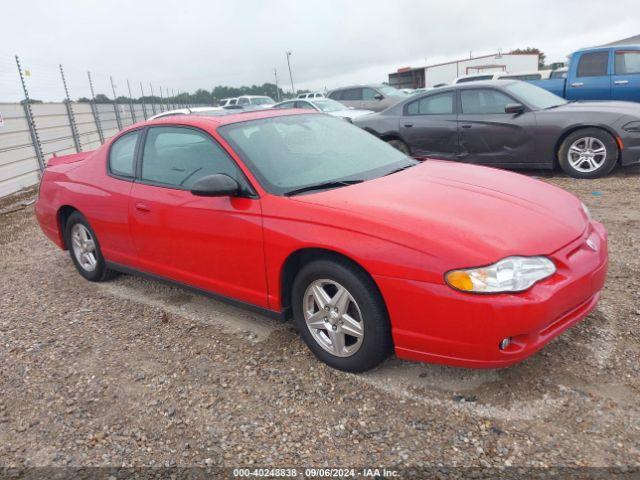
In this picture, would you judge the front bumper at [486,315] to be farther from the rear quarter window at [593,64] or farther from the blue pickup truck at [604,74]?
the rear quarter window at [593,64]

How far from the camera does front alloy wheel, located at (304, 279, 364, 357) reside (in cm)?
275

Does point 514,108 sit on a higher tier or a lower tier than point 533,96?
lower

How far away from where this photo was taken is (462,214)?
2.64 m

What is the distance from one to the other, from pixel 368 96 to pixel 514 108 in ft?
31.0

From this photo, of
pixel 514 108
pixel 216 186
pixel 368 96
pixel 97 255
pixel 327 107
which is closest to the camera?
pixel 216 186

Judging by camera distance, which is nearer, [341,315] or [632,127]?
[341,315]

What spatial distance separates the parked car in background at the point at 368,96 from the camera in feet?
51.0

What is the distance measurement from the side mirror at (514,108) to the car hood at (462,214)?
414cm

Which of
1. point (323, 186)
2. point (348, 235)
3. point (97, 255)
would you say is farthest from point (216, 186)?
point (97, 255)

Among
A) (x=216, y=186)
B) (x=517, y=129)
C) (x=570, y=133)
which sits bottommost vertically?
(x=570, y=133)

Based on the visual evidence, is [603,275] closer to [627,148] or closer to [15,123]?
[627,148]

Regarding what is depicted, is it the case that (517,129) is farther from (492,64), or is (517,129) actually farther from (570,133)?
(492,64)

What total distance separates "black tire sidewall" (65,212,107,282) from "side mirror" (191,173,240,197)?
1.78 m

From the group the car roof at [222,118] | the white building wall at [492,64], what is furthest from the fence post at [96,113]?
the white building wall at [492,64]
